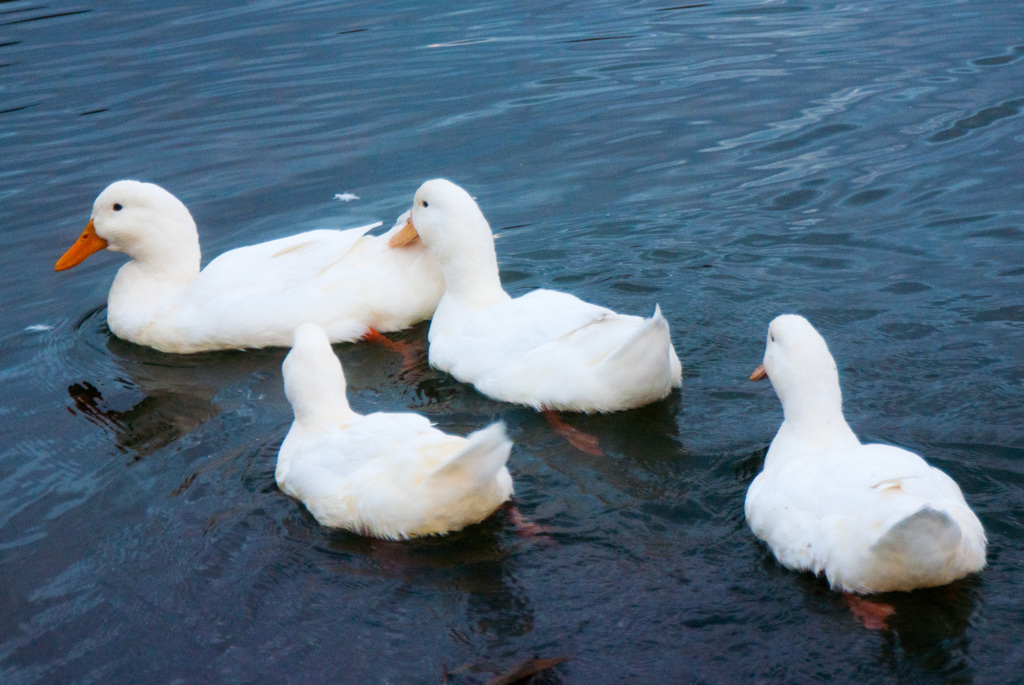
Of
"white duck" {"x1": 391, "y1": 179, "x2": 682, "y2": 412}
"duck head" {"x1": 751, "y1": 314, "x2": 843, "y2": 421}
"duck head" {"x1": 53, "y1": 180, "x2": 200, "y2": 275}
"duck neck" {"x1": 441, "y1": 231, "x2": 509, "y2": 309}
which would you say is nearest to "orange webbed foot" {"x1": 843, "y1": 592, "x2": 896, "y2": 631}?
"duck head" {"x1": 751, "y1": 314, "x2": 843, "y2": 421}

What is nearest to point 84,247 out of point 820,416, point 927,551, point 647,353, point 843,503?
point 647,353

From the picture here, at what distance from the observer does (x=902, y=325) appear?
6227 mm

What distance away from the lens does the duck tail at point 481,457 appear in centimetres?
431

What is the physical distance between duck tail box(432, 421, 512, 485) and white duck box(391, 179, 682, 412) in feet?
3.77

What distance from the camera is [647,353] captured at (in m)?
5.36

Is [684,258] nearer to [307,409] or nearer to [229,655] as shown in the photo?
[307,409]

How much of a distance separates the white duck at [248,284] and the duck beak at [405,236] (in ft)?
0.24

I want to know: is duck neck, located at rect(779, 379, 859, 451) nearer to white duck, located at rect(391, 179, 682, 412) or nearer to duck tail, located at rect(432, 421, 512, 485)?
white duck, located at rect(391, 179, 682, 412)

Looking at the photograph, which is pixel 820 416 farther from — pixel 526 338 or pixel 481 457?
pixel 526 338

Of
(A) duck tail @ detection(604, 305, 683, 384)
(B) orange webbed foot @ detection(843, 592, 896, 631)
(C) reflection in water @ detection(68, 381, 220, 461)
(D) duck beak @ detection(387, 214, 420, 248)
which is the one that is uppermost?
(D) duck beak @ detection(387, 214, 420, 248)

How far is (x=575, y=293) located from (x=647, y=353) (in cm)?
206

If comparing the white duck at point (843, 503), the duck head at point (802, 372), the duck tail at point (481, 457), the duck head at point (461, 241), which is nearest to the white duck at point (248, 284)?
the duck head at point (461, 241)

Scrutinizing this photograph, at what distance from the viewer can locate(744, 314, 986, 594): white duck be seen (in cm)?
379

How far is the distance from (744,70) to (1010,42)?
300cm
